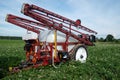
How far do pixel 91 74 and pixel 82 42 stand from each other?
4068 millimetres

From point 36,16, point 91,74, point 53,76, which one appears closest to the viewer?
point 53,76

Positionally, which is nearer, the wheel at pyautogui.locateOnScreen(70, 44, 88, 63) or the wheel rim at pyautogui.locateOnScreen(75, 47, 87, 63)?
the wheel at pyautogui.locateOnScreen(70, 44, 88, 63)

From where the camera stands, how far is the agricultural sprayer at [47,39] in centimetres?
1167

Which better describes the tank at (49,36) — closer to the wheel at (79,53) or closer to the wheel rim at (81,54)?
the wheel at (79,53)

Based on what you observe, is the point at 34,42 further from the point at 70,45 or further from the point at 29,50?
the point at 70,45

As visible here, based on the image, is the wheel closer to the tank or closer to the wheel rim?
the wheel rim

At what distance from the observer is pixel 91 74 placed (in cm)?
1037

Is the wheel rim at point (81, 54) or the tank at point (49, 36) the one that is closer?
the tank at point (49, 36)

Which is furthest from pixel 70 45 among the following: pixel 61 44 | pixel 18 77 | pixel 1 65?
pixel 18 77

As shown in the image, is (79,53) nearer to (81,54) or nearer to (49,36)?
(81,54)

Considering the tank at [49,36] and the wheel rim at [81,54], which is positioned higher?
the tank at [49,36]

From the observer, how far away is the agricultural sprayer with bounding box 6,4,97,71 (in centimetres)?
1167

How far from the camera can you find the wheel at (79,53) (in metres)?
13.2

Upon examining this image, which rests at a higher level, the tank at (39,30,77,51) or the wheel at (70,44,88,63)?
the tank at (39,30,77,51)
